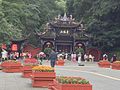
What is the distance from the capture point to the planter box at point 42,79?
19750mm

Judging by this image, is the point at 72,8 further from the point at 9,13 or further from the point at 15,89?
the point at 15,89

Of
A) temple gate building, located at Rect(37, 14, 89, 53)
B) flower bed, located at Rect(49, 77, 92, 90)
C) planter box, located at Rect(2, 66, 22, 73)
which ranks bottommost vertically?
flower bed, located at Rect(49, 77, 92, 90)

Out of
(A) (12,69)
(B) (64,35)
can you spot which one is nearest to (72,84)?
(A) (12,69)

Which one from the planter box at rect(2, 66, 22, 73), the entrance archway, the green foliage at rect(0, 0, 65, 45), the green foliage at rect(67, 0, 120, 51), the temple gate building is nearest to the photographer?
the planter box at rect(2, 66, 22, 73)

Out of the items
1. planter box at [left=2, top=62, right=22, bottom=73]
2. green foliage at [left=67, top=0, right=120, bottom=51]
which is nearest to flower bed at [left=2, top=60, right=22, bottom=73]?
planter box at [left=2, top=62, right=22, bottom=73]

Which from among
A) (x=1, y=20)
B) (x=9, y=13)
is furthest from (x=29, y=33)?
(x=1, y=20)

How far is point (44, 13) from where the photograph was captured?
8762cm

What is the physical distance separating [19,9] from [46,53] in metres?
11.9

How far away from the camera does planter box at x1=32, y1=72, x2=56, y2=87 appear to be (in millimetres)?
19750

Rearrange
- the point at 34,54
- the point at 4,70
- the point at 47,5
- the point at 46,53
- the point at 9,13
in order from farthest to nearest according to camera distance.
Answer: the point at 47,5
the point at 34,54
the point at 46,53
the point at 9,13
the point at 4,70

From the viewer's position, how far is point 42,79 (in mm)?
19891

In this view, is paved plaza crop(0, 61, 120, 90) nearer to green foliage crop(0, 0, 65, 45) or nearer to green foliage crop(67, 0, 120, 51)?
green foliage crop(0, 0, 65, 45)

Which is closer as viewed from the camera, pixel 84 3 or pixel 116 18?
pixel 116 18

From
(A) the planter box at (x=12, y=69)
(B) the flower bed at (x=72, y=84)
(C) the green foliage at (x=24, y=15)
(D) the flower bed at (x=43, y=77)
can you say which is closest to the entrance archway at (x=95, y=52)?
(C) the green foliage at (x=24, y=15)
